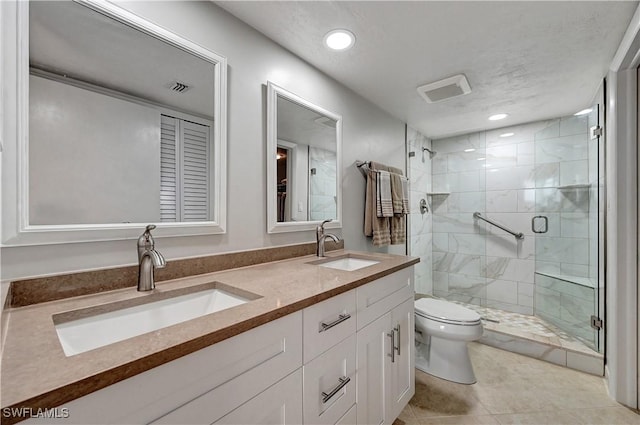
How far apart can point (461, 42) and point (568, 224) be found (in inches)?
88.1

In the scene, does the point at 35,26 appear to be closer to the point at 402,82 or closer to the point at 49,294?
the point at 49,294

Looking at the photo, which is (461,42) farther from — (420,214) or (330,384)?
(420,214)

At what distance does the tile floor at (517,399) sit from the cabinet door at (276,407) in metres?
1.04

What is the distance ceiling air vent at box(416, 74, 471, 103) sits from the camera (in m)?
1.94

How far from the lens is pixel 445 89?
2078mm

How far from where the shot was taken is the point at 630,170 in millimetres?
1616

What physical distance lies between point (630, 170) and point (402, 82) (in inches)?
57.5

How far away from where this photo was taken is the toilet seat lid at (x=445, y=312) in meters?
1.88

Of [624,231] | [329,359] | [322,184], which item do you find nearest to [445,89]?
[322,184]

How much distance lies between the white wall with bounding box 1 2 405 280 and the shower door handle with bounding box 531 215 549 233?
7.07 feet

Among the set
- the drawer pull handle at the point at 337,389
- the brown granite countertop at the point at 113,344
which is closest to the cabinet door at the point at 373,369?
the drawer pull handle at the point at 337,389

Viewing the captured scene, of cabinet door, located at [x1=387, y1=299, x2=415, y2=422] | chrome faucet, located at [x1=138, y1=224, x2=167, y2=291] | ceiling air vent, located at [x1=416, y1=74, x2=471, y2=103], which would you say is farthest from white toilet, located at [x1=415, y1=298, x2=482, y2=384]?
chrome faucet, located at [x1=138, y1=224, x2=167, y2=291]

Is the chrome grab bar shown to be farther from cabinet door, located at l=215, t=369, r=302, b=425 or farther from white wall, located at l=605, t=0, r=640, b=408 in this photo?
cabinet door, located at l=215, t=369, r=302, b=425

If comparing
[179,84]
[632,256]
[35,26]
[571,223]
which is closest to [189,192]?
[179,84]
